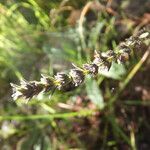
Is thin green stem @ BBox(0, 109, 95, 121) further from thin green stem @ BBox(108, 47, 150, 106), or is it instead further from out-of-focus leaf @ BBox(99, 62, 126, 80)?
out-of-focus leaf @ BBox(99, 62, 126, 80)

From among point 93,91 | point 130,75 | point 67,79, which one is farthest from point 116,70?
point 67,79

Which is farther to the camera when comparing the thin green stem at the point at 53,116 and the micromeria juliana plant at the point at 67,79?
the thin green stem at the point at 53,116

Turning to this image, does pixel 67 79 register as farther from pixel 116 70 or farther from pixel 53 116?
pixel 53 116

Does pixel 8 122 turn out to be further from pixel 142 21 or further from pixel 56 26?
pixel 142 21

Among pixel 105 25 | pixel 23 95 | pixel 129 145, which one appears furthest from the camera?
pixel 105 25

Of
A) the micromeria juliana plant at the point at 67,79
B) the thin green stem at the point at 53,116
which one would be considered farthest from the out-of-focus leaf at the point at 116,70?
the micromeria juliana plant at the point at 67,79

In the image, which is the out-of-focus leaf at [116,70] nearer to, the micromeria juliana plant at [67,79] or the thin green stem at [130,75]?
the thin green stem at [130,75]

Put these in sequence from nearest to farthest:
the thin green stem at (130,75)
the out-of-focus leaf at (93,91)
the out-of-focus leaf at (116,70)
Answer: the out-of-focus leaf at (116,70) < the out-of-focus leaf at (93,91) < the thin green stem at (130,75)

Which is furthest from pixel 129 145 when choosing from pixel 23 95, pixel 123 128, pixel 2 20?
pixel 23 95

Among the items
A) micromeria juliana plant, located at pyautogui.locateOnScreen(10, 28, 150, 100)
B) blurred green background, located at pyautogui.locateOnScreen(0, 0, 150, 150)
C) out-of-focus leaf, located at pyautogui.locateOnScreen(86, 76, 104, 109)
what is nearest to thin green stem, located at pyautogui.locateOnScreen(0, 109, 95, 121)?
blurred green background, located at pyautogui.locateOnScreen(0, 0, 150, 150)
